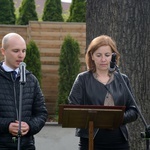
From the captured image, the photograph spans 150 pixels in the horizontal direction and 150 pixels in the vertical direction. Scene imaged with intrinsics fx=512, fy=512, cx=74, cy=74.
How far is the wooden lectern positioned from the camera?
4156mm

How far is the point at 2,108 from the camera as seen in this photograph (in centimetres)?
460

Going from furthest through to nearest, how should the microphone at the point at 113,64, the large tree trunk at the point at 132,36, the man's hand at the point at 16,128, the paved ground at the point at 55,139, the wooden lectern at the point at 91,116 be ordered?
1. the paved ground at the point at 55,139
2. the large tree trunk at the point at 132,36
3. the man's hand at the point at 16,128
4. the microphone at the point at 113,64
5. the wooden lectern at the point at 91,116

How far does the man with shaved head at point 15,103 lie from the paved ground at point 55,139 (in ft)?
18.5

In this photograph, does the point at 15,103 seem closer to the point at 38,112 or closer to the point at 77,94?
A: the point at 38,112

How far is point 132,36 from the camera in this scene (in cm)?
650

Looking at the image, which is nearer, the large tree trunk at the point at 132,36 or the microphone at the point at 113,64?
the microphone at the point at 113,64

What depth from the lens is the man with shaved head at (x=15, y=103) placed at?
4574 mm

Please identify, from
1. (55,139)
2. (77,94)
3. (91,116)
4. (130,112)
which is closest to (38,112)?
(77,94)

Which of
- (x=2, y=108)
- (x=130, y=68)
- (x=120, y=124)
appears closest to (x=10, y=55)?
(x=2, y=108)

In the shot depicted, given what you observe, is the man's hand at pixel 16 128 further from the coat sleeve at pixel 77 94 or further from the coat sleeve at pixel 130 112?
the coat sleeve at pixel 130 112

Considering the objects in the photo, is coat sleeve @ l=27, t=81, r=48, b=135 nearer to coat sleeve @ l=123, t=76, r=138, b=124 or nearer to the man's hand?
the man's hand

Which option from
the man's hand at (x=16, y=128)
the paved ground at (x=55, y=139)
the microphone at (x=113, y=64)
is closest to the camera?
the microphone at (x=113, y=64)

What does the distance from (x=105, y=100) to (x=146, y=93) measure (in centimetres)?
200

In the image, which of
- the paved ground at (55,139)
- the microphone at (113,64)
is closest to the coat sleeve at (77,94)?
the microphone at (113,64)
